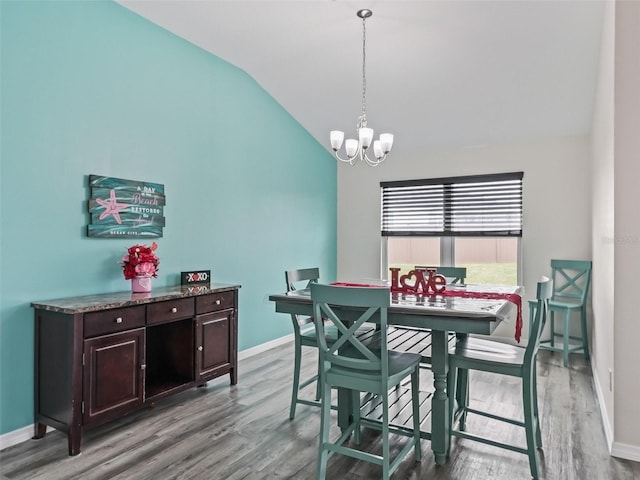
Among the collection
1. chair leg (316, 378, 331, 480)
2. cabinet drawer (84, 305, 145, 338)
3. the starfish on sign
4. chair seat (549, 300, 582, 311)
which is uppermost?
the starfish on sign

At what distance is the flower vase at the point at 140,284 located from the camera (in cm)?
317

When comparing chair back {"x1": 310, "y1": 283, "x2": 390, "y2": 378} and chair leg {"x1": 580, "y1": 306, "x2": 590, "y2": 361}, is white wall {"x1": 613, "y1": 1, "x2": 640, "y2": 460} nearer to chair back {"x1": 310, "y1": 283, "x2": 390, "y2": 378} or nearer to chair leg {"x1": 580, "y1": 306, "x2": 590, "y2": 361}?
chair back {"x1": 310, "y1": 283, "x2": 390, "y2": 378}

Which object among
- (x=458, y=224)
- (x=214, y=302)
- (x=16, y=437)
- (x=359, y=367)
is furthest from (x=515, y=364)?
(x=458, y=224)

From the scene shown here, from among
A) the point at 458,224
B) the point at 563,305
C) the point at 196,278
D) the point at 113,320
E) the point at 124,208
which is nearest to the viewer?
the point at 113,320

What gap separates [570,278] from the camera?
4.66m

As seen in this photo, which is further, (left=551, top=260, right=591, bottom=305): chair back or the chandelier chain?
(left=551, top=260, right=591, bottom=305): chair back

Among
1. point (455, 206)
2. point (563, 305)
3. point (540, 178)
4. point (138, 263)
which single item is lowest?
point (563, 305)

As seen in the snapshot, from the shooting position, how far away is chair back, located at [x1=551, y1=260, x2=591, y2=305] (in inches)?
178

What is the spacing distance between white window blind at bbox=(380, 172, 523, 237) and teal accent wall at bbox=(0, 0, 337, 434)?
1.40 metres

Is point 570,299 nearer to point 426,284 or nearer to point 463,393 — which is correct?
point 463,393

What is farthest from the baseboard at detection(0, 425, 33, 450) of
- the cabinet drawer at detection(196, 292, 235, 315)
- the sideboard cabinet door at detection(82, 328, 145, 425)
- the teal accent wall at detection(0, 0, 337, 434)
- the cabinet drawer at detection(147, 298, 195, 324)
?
the cabinet drawer at detection(196, 292, 235, 315)

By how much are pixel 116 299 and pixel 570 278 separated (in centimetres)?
444

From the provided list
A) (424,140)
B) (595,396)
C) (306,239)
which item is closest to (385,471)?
(595,396)

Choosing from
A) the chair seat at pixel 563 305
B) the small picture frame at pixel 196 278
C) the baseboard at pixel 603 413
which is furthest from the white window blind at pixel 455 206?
the small picture frame at pixel 196 278
